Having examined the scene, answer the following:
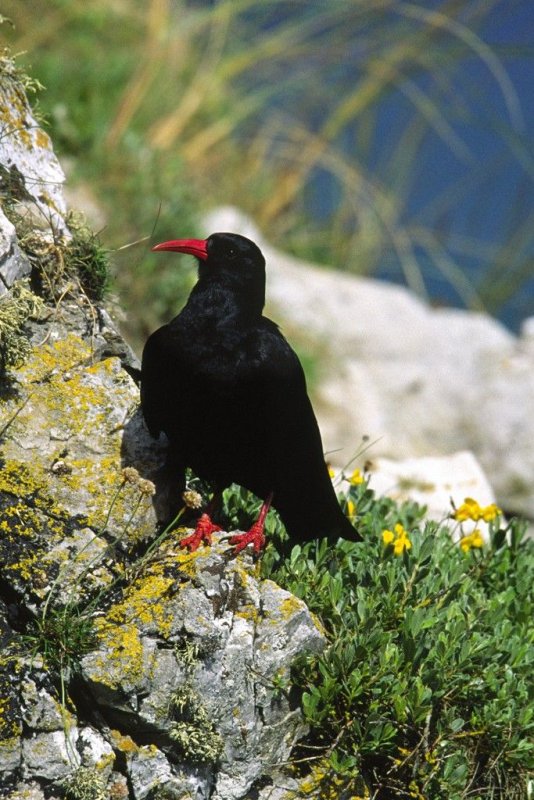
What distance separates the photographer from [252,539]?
11.7 ft

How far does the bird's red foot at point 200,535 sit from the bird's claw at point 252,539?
0.09 m

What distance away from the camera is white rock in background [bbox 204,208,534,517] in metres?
7.93

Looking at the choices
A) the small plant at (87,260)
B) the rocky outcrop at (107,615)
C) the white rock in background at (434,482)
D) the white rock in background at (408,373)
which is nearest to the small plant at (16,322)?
the rocky outcrop at (107,615)

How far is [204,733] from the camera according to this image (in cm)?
321

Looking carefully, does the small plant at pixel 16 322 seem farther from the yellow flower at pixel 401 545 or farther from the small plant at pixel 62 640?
the yellow flower at pixel 401 545

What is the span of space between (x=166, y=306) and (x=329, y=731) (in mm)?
5086

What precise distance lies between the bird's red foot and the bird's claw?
0.09 m

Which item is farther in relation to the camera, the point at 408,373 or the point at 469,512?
the point at 408,373

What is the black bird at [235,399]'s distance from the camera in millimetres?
3406

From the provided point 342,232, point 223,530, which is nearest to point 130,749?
point 223,530

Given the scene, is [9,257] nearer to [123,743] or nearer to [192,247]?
[192,247]

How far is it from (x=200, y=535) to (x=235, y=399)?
56cm

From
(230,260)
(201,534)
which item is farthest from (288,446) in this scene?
(230,260)

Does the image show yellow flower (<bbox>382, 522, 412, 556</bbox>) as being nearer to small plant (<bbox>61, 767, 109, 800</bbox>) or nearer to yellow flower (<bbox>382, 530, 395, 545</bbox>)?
yellow flower (<bbox>382, 530, 395, 545</bbox>)
